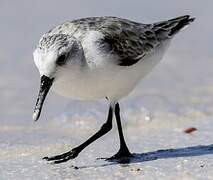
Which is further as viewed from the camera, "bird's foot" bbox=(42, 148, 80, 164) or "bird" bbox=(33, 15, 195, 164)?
"bird's foot" bbox=(42, 148, 80, 164)

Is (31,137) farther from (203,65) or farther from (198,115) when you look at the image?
(203,65)

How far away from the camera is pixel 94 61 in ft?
21.2

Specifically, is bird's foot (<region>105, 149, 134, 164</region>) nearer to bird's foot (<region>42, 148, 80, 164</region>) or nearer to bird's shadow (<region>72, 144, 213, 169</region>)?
bird's shadow (<region>72, 144, 213, 169</region>)

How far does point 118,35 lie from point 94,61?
60 centimetres

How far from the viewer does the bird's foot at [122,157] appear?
6820 millimetres

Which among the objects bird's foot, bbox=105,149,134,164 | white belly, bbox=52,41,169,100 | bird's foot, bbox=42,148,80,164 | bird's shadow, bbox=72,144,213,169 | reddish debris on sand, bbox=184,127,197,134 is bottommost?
reddish debris on sand, bbox=184,127,197,134

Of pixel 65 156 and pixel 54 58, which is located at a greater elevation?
pixel 54 58

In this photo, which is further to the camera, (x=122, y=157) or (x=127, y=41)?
(x=127, y=41)

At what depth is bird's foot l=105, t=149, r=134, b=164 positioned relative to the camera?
682 cm

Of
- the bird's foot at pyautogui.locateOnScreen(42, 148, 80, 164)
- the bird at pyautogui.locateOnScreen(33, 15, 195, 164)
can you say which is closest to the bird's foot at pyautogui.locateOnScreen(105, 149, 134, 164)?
the bird at pyautogui.locateOnScreen(33, 15, 195, 164)

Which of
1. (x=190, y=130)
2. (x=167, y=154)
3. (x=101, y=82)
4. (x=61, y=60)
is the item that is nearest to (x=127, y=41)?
(x=101, y=82)

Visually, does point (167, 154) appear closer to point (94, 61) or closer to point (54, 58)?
point (94, 61)

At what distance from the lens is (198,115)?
348 inches

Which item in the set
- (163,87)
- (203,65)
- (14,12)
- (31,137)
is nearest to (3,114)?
(31,137)
